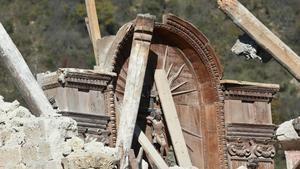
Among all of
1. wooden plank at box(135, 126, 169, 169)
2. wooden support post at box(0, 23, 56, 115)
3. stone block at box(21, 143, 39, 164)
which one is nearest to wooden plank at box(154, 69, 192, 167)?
wooden plank at box(135, 126, 169, 169)

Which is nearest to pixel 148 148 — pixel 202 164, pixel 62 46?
pixel 202 164

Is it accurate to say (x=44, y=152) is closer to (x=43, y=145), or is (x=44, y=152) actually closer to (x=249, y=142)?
(x=43, y=145)

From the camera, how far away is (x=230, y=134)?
1773 centimetres

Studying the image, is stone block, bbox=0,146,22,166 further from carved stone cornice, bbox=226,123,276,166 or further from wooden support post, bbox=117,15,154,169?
carved stone cornice, bbox=226,123,276,166

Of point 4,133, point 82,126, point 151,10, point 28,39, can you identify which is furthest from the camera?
point 151,10

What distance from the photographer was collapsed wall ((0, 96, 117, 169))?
9.77 m

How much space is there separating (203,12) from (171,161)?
2973cm

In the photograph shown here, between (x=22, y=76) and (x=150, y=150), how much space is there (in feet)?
16.1

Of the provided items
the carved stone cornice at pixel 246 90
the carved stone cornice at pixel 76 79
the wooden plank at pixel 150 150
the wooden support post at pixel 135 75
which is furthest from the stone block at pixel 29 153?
the carved stone cornice at pixel 246 90

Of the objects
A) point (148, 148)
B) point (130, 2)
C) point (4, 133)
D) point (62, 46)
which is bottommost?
point (4, 133)

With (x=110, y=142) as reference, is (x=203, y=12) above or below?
above

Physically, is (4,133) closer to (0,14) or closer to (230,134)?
(230,134)

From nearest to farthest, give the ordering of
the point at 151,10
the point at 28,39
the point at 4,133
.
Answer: the point at 4,133 < the point at 28,39 < the point at 151,10

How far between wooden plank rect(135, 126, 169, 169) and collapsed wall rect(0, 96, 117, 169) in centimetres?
581
